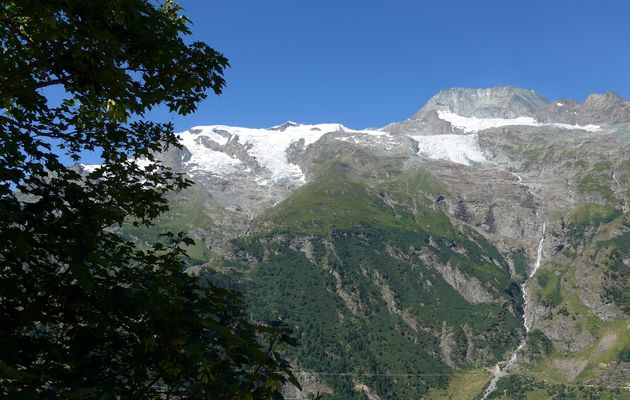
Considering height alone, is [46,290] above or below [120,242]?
below

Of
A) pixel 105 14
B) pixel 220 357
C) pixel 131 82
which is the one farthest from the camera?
pixel 131 82

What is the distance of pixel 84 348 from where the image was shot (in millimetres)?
9086

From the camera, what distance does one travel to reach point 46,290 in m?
9.53

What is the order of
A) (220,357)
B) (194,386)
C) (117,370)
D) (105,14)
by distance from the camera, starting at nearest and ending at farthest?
(194,386), (220,357), (117,370), (105,14)

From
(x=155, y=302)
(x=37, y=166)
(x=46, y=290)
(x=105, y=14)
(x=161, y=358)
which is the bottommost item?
(x=161, y=358)

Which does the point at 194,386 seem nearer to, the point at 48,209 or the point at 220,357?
the point at 220,357

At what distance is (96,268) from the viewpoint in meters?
9.86

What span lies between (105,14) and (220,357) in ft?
22.7

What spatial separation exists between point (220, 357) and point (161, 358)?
1.19 m

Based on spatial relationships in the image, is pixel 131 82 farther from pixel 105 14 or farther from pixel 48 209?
pixel 48 209

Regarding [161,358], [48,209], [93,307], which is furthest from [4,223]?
[161,358]

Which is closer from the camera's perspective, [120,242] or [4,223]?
[4,223]

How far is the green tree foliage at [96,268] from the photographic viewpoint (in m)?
8.42

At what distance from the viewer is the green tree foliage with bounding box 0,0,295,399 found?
842cm
